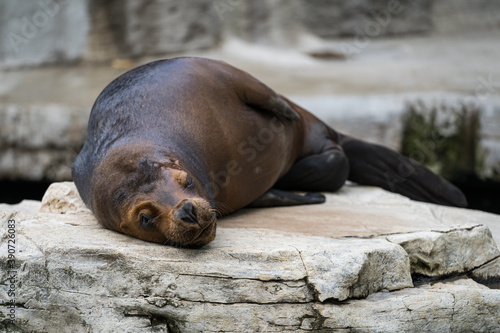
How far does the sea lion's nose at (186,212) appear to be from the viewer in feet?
9.55

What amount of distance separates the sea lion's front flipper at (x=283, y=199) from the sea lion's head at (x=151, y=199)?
114 centimetres

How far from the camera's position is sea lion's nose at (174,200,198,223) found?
115 inches

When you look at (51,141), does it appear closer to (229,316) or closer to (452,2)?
(229,316)

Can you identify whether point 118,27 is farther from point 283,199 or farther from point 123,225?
point 123,225

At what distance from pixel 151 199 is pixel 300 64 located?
825 centimetres

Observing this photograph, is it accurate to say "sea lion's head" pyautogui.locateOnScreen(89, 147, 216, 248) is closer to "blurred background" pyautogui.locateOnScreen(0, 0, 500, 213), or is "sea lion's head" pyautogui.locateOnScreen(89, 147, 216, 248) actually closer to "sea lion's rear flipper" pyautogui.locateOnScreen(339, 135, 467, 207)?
"sea lion's rear flipper" pyautogui.locateOnScreen(339, 135, 467, 207)

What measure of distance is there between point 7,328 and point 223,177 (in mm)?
1533

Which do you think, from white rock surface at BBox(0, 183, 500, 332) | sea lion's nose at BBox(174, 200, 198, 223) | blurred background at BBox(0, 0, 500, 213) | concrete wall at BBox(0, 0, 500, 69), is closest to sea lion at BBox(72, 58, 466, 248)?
sea lion's nose at BBox(174, 200, 198, 223)

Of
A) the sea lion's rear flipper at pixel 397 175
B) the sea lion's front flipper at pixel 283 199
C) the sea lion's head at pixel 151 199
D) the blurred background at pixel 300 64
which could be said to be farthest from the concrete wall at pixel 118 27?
the sea lion's head at pixel 151 199

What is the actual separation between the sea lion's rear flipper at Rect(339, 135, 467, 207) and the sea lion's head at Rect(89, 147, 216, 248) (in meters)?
2.58

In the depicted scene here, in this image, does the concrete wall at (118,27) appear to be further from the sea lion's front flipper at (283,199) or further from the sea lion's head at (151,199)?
the sea lion's head at (151,199)

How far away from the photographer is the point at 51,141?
26.5 feet

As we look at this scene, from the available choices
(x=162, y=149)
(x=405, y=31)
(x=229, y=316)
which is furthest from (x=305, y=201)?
(x=405, y=31)

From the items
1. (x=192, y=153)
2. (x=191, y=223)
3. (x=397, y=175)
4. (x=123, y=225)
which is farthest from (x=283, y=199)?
(x=191, y=223)
